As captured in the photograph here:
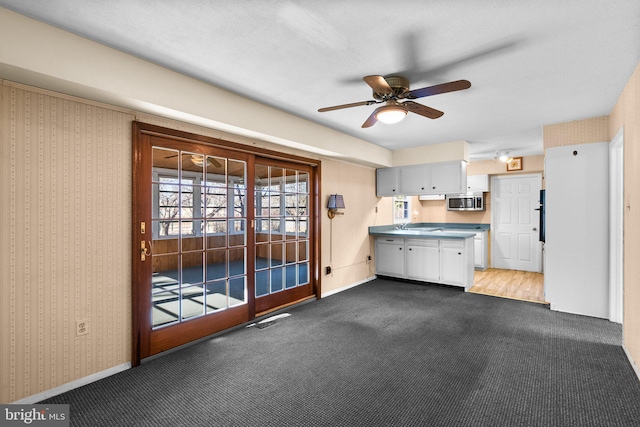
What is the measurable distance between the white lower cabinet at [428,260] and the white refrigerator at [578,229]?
1.15m

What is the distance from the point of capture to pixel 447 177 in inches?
202

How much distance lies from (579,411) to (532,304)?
2.56m

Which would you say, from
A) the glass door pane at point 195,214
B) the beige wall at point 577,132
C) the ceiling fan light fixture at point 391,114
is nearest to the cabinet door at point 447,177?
the beige wall at point 577,132

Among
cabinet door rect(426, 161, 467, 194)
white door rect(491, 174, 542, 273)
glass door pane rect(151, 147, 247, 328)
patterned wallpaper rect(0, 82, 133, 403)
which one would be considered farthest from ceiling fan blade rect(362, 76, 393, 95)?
white door rect(491, 174, 542, 273)

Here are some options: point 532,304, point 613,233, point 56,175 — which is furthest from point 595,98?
point 56,175

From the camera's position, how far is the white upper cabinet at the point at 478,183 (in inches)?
257

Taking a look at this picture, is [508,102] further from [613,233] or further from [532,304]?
[532,304]

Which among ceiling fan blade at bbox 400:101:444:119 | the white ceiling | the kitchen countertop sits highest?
the white ceiling

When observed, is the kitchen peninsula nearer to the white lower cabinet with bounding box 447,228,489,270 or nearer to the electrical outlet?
the white lower cabinet with bounding box 447,228,489,270

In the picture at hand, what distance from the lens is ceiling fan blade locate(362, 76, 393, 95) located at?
7.05ft

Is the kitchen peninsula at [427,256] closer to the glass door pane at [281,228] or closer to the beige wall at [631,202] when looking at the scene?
the glass door pane at [281,228]

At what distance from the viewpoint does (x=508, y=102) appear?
3.18 m

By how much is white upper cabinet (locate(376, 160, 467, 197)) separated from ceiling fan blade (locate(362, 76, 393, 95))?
3093 millimetres

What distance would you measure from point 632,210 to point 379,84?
8.04 feet
